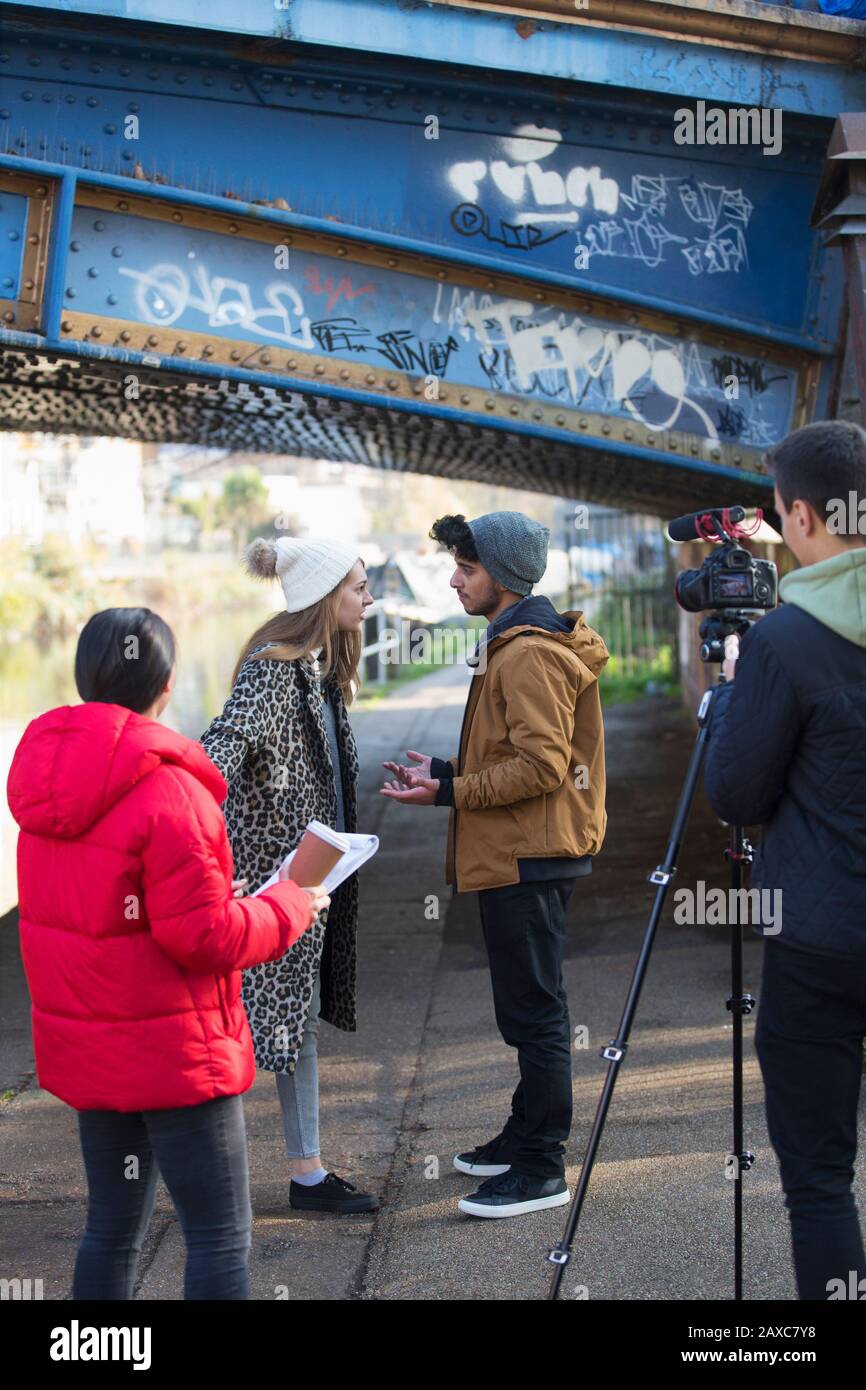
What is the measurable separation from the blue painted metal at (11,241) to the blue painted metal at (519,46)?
0.70 metres

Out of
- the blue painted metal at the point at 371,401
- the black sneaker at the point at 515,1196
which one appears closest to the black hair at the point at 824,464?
the black sneaker at the point at 515,1196

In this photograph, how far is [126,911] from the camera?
259 centimetres

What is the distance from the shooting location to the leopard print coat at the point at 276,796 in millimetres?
3725

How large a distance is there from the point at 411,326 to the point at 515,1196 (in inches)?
138

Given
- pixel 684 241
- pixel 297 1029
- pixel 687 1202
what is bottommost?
pixel 687 1202

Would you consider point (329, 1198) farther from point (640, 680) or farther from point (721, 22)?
point (640, 680)

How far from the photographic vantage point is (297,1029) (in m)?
3.79

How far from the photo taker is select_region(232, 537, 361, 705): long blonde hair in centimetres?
383

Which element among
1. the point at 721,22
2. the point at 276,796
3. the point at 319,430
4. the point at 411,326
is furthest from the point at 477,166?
the point at 276,796

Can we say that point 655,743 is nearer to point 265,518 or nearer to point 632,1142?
point 632,1142

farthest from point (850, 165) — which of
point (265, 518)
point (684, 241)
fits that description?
point (265, 518)

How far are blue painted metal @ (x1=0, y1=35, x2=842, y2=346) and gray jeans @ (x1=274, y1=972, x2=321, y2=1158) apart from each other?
3.30 metres

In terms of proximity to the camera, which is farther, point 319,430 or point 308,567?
point 319,430

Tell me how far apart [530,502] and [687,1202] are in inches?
4176
